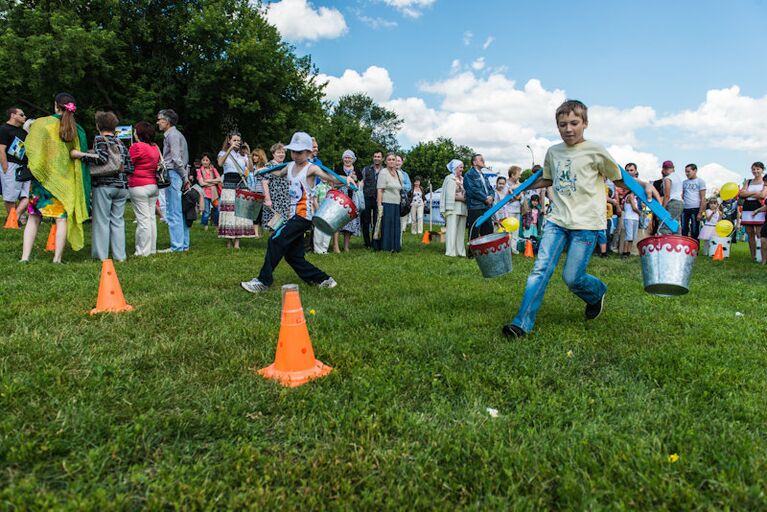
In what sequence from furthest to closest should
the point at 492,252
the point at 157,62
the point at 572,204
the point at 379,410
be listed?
the point at 157,62 → the point at 492,252 → the point at 572,204 → the point at 379,410

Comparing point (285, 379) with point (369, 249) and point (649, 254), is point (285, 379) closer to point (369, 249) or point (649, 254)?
point (649, 254)

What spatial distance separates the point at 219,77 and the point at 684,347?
2444 cm

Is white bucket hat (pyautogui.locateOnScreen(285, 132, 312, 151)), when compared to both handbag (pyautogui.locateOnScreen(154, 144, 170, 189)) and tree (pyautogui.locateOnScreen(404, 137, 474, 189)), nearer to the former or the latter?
handbag (pyautogui.locateOnScreen(154, 144, 170, 189))

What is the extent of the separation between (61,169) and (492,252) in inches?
231

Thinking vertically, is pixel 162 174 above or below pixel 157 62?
below

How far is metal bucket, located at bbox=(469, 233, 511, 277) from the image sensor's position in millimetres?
4379

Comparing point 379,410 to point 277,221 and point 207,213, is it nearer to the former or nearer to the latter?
point 277,221

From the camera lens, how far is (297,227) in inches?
227

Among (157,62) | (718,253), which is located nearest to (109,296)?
(718,253)

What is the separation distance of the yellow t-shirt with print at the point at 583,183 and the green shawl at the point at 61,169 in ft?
20.5

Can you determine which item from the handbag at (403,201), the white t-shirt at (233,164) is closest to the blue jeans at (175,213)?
the white t-shirt at (233,164)

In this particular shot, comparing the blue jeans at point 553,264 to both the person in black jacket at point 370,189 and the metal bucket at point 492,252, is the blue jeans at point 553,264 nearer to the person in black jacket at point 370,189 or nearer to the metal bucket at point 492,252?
the metal bucket at point 492,252

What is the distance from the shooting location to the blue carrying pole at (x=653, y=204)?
383 cm

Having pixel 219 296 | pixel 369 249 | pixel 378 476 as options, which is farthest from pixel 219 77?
pixel 378 476
